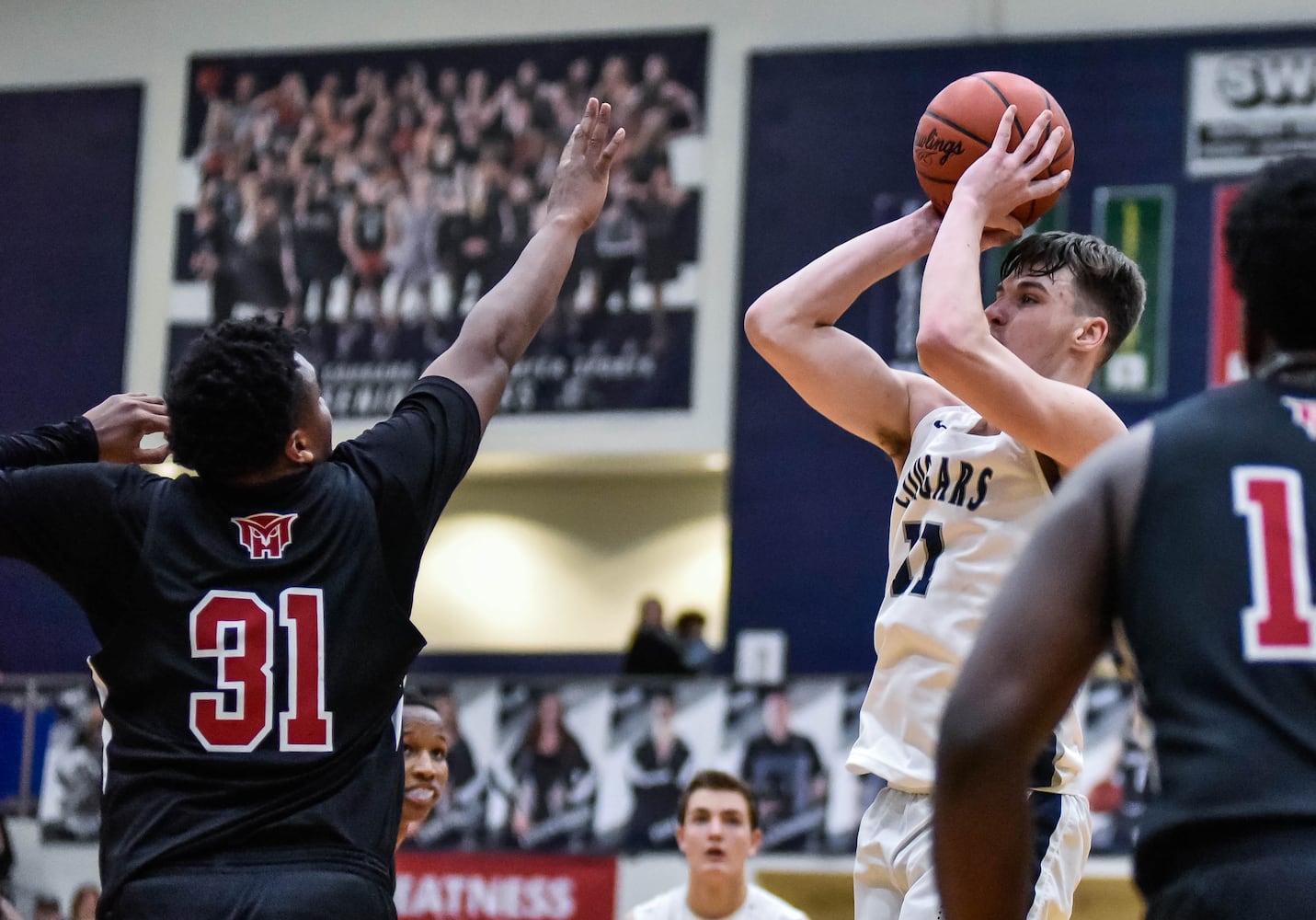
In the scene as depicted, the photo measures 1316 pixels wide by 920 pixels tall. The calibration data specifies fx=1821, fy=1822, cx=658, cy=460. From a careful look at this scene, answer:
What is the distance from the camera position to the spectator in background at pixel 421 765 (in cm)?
497

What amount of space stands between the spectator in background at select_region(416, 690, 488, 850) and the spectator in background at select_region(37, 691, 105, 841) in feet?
8.28

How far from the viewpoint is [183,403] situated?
10.8 feet

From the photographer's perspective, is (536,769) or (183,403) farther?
(536,769)

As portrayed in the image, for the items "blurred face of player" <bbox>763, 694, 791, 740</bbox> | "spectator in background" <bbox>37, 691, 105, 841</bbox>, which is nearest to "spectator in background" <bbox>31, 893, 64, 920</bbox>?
"spectator in background" <bbox>37, 691, 105, 841</bbox>

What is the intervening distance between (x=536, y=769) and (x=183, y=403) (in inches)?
399

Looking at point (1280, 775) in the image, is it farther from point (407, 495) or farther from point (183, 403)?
point (183, 403)

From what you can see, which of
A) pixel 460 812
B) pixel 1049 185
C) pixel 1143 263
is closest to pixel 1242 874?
pixel 1049 185

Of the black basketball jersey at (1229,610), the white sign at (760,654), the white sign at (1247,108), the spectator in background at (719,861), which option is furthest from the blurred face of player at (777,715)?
the black basketball jersey at (1229,610)

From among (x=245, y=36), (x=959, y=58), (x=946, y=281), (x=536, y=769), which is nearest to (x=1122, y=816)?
(x=536, y=769)

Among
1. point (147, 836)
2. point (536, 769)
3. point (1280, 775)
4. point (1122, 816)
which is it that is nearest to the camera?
point (1280, 775)

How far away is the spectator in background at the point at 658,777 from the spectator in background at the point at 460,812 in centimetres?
112

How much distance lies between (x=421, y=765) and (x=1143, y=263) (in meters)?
11.2

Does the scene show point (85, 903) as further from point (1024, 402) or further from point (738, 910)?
point (1024, 402)

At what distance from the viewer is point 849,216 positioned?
52.1 ft
